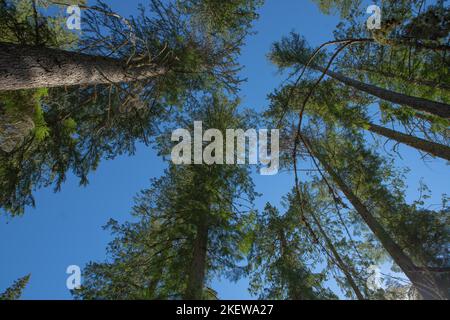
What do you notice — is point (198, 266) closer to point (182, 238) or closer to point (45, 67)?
point (182, 238)

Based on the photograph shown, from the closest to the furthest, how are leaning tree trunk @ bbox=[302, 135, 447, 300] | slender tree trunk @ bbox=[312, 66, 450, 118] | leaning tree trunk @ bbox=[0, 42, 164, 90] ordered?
leaning tree trunk @ bbox=[0, 42, 164, 90] < slender tree trunk @ bbox=[312, 66, 450, 118] < leaning tree trunk @ bbox=[302, 135, 447, 300]

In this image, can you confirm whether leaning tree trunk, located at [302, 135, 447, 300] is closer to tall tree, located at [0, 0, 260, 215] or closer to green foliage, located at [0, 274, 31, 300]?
tall tree, located at [0, 0, 260, 215]

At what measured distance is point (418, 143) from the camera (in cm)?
782

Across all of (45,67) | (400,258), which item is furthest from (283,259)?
(45,67)

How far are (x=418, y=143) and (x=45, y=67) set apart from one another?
29.5 ft

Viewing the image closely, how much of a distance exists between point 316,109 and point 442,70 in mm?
3811

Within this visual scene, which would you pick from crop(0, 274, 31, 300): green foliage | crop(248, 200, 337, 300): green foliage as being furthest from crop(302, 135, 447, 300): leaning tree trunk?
crop(0, 274, 31, 300): green foliage

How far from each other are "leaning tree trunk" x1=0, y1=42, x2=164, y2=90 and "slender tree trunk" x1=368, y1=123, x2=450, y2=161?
7394mm

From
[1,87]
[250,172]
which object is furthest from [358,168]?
[1,87]

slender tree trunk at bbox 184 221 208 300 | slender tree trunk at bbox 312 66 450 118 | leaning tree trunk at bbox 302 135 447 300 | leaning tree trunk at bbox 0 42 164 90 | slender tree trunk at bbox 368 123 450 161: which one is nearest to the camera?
leaning tree trunk at bbox 0 42 164 90

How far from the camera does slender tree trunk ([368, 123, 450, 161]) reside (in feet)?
21.9

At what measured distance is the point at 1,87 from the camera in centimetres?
390

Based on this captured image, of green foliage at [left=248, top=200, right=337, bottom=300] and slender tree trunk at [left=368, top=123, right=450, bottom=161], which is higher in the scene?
slender tree trunk at [left=368, top=123, right=450, bottom=161]
